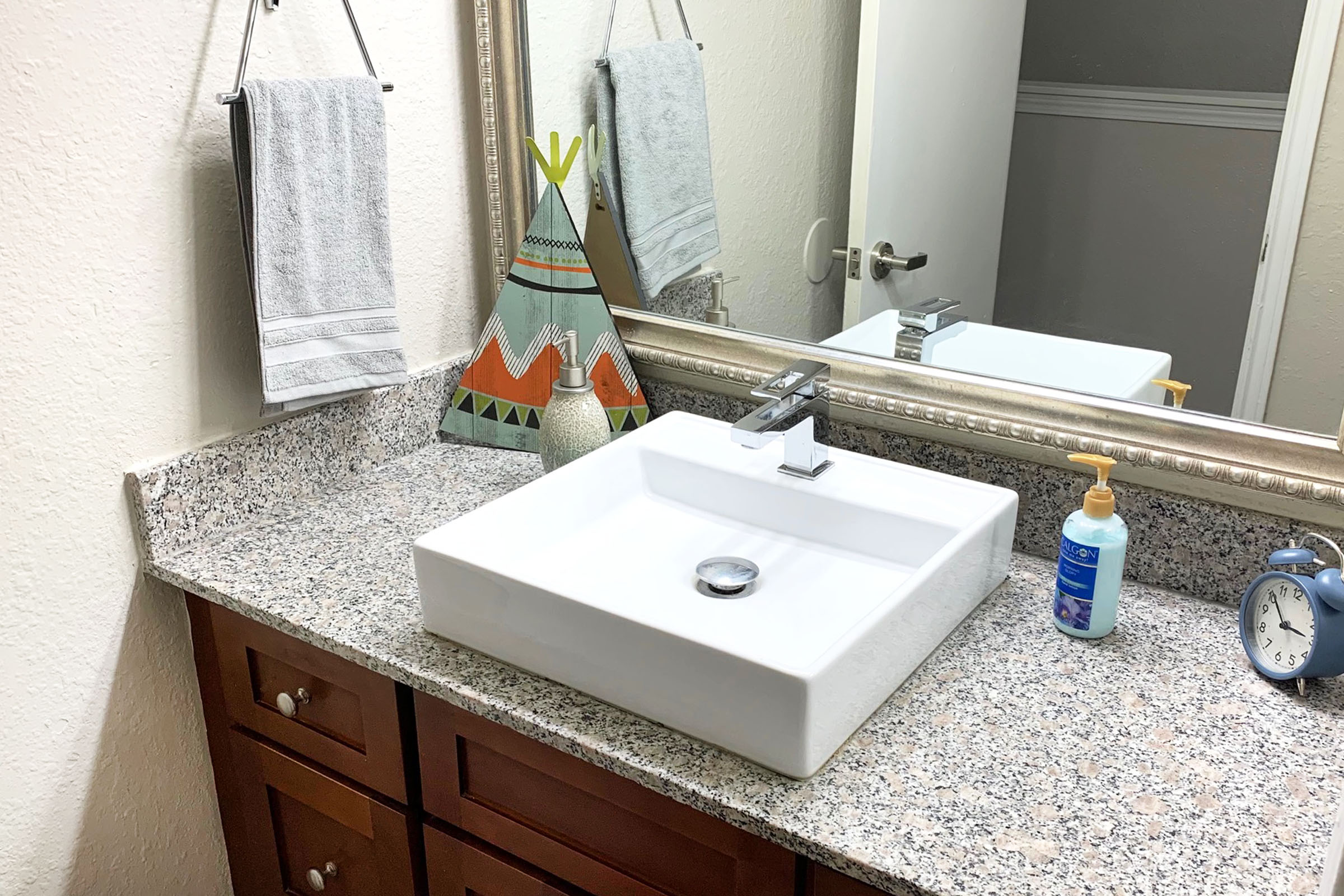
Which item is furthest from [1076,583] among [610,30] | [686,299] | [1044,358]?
[610,30]

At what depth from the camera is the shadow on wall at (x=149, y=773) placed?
1.22 meters

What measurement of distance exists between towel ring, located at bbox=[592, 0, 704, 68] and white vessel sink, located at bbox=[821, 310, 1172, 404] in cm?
41

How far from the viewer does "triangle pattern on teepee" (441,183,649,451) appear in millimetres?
1415

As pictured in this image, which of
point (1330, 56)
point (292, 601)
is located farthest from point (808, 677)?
point (1330, 56)

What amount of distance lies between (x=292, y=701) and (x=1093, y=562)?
827mm

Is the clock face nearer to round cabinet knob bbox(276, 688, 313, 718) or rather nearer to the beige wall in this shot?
the beige wall

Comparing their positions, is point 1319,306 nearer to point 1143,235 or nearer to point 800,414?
point 1143,235

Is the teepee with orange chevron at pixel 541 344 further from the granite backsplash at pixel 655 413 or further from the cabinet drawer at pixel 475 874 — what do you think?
the cabinet drawer at pixel 475 874

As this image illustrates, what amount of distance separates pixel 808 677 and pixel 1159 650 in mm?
411

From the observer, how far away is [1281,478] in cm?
105

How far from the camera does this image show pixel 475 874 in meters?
1.11

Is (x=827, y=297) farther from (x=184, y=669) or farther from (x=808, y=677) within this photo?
(x=184, y=669)

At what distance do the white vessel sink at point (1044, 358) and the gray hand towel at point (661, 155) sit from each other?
271 millimetres

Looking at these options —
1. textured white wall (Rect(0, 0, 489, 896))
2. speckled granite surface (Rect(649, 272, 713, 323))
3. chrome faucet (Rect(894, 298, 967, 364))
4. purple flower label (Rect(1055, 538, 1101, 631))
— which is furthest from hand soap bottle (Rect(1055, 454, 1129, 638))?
textured white wall (Rect(0, 0, 489, 896))
